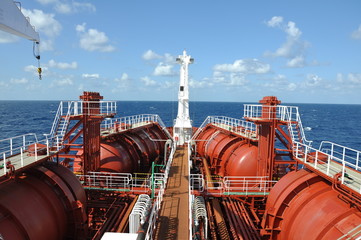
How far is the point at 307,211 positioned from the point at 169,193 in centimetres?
Result: 771

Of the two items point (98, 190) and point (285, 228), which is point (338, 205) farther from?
point (98, 190)

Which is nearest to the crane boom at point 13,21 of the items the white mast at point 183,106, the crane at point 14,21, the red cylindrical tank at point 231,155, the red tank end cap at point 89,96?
the crane at point 14,21

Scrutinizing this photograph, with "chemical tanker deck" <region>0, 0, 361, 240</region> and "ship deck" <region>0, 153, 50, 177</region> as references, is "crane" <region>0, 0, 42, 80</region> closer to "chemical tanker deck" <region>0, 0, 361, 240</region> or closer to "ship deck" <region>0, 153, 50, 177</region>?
"chemical tanker deck" <region>0, 0, 361, 240</region>

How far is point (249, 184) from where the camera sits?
2030cm

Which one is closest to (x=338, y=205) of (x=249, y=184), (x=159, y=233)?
(x=159, y=233)

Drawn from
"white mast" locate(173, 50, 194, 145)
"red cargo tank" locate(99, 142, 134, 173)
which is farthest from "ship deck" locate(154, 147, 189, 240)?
"white mast" locate(173, 50, 194, 145)

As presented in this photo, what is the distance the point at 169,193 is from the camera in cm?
1603

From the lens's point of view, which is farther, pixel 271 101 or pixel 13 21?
pixel 271 101

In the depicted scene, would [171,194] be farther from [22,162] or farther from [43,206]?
[22,162]

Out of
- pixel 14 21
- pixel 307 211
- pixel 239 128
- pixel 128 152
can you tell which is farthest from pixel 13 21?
pixel 239 128

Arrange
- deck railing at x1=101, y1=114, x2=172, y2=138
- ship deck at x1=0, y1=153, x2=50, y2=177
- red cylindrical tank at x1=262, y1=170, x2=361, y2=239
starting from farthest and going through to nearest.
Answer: deck railing at x1=101, y1=114, x2=172, y2=138 → ship deck at x1=0, y1=153, x2=50, y2=177 → red cylindrical tank at x1=262, y1=170, x2=361, y2=239

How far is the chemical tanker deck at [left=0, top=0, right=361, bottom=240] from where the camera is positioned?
34.5 feet

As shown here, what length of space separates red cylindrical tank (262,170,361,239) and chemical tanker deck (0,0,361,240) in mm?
47

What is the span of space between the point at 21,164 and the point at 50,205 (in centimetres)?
229
